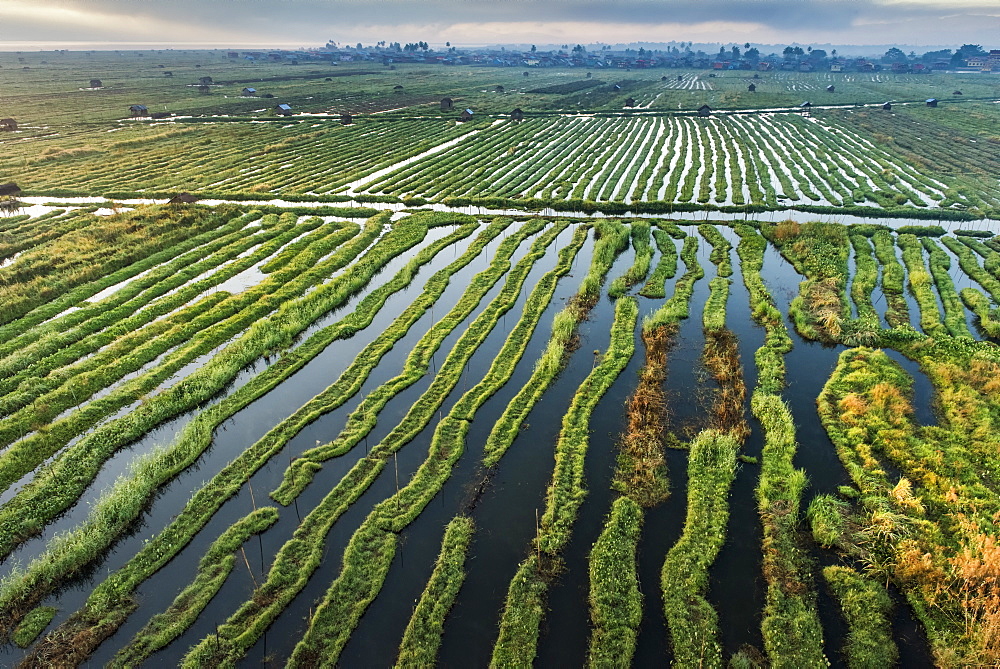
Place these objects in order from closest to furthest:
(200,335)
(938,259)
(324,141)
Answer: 1. (200,335)
2. (938,259)
3. (324,141)

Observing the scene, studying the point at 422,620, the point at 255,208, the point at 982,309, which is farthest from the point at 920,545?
the point at 255,208

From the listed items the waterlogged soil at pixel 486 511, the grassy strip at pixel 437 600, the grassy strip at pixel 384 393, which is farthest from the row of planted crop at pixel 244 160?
the grassy strip at pixel 437 600

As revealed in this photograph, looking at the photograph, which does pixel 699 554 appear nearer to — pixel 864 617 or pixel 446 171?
pixel 864 617

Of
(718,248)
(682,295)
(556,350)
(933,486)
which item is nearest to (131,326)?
(556,350)

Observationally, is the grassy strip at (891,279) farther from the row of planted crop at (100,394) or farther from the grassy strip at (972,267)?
the row of planted crop at (100,394)

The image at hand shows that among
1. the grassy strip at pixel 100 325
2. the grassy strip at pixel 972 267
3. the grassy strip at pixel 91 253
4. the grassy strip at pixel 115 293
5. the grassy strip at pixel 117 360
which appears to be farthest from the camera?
the grassy strip at pixel 972 267

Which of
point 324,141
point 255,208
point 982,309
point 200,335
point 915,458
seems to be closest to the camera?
point 915,458

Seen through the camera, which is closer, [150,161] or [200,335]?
[200,335]

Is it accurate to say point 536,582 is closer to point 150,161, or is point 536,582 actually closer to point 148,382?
point 148,382
